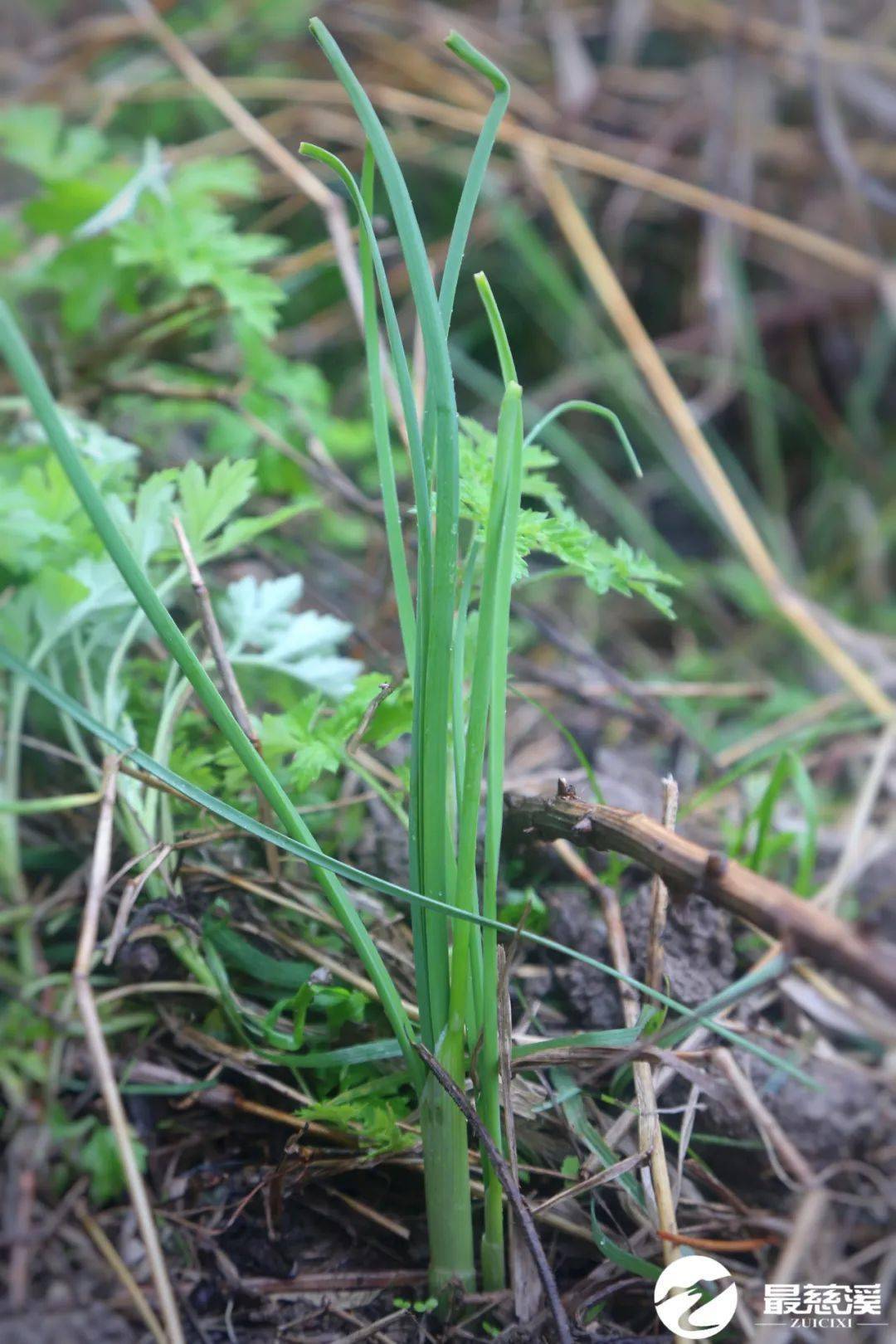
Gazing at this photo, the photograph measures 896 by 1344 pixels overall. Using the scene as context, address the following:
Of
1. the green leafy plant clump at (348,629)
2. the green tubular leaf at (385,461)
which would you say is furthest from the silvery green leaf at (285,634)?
the green tubular leaf at (385,461)

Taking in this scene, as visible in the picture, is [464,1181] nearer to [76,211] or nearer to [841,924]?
[841,924]

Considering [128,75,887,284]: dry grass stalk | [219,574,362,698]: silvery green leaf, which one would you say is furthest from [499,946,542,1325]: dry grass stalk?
[128,75,887,284]: dry grass stalk

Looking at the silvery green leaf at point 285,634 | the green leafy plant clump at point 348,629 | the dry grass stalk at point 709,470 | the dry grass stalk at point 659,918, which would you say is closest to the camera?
the green leafy plant clump at point 348,629

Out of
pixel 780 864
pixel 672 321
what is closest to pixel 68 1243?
pixel 780 864

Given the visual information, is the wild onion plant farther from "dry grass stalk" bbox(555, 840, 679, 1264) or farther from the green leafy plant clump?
"dry grass stalk" bbox(555, 840, 679, 1264)

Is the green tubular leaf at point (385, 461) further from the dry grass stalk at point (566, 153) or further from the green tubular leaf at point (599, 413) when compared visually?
the dry grass stalk at point (566, 153)

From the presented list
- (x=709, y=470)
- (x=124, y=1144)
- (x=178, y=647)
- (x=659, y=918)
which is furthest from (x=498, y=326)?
(x=709, y=470)

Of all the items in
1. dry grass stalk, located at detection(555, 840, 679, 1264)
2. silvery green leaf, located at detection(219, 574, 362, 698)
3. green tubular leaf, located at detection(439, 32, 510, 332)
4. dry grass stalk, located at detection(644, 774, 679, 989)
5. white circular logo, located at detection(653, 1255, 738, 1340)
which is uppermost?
green tubular leaf, located at detection(439, 32, 510, 332)
